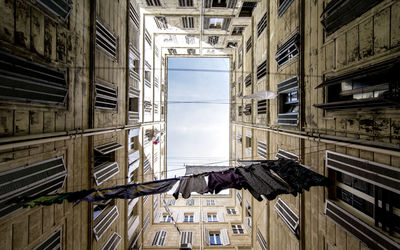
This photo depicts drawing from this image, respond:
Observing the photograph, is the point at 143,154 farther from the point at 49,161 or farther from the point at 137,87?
the point at 49,161

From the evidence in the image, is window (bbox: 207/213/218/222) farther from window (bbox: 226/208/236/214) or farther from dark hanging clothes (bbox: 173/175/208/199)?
dark hanging clothes (bbox: 173/175/208/199)

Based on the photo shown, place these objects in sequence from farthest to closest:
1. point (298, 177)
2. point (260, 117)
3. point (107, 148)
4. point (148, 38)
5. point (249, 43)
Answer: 1. point (148, 38)
2. point (249, 43)
3. point (260, 117)
4. point (107, 148)
5. point (298, 177)

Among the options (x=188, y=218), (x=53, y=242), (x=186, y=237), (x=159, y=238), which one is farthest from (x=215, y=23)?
(x=159, y=238)

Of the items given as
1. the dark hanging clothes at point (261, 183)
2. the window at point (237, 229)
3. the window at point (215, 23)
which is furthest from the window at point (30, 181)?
the window at point (215, 23)

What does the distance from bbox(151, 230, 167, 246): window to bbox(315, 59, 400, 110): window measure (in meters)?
14.5

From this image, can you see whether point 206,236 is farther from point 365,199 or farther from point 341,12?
point 341,12

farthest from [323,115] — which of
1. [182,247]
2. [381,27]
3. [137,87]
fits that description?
[182,247]

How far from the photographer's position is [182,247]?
12172 millimetres

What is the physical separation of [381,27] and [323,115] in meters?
2.51

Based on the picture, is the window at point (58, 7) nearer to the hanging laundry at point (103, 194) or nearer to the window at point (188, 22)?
the hanging laundry at point (103, 194)

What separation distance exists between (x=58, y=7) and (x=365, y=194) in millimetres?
9951

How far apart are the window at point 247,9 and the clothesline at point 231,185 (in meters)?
12.3

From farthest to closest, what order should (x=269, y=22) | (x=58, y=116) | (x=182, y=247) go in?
(x=182, y=247)
(x=269, y=22)
(x=58, y=116)

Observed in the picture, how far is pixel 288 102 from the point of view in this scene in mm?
7781
